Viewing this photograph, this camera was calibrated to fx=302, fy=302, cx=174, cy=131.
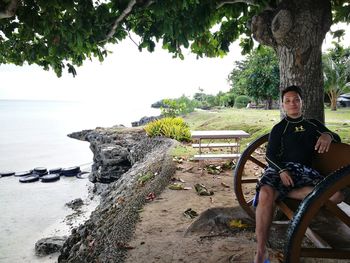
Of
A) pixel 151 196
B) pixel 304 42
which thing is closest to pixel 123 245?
pixel 151 196

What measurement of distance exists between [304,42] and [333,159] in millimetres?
1840

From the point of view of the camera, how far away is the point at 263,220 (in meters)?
2.62

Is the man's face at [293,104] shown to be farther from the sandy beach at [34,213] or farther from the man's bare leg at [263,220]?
the sandy beach at [34,213]

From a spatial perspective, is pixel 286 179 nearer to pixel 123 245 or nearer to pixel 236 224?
pixel 236 224

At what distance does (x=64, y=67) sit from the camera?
258 inches

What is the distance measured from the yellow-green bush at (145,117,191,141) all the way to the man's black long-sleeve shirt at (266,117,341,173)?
30.8 ft

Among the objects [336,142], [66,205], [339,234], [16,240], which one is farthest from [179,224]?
[66,205]

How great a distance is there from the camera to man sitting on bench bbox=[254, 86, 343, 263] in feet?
8.72

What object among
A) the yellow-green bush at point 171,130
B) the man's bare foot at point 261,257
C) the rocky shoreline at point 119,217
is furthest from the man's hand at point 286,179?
the yellow-green bush at point 171,130

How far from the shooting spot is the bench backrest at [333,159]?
2795mm

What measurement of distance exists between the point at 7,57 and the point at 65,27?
3.25 meters

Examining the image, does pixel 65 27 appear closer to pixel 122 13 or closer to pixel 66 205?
pixel 122 13

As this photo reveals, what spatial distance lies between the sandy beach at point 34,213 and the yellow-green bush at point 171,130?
479 cm

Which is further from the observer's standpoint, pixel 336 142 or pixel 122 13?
pixel 122 13
